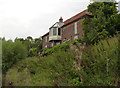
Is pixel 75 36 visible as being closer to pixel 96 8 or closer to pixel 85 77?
pixel 96 8

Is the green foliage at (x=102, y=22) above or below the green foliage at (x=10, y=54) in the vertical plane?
above

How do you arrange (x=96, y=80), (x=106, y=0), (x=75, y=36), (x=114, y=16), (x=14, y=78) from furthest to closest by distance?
(x=75, y=36) < (x=106, y=0) < (x=114, y=16) < (x=14, y=78) < (x=96, y=80)

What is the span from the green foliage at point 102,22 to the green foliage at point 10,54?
914 cm

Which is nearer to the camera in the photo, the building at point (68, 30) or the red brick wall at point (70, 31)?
the red brick wall at point (70, 31)

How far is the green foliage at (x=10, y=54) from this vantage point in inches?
613

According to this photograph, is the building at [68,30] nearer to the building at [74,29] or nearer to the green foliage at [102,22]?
the building at [74,29]

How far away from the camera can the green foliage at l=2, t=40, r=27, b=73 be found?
15.6 metres

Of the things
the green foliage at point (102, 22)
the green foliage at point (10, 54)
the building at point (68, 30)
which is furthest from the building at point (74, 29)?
the green foliage at point (10, 54)

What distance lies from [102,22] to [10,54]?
37.7ft

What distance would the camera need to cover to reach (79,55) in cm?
825

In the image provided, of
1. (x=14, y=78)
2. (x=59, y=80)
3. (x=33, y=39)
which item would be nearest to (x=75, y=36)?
(x=14, y=78)

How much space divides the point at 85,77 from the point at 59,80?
1883 millimetres

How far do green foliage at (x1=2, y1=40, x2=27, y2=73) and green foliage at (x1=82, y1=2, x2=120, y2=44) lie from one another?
9.14 m

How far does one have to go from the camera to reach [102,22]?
12.7m
